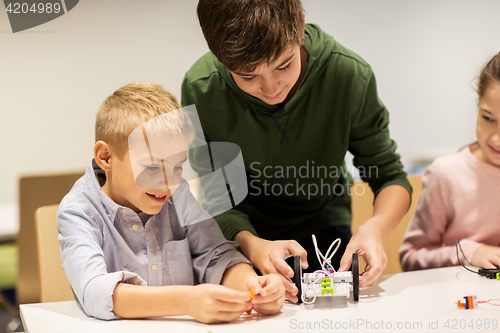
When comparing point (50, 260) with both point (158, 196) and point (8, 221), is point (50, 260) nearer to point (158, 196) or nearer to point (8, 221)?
point (158, 196)

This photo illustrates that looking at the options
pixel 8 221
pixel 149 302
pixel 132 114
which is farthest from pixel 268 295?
pixel 8 221

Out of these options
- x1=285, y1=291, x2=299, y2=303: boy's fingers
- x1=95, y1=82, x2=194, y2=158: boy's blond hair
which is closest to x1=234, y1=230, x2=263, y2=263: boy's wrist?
x1=285, y1=291, x2=299, y2=303: boy's fingers

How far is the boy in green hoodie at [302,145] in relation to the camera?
2.65ft

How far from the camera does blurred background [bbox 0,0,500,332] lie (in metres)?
1.02

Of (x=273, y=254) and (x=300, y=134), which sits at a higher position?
(x=300, y=134)

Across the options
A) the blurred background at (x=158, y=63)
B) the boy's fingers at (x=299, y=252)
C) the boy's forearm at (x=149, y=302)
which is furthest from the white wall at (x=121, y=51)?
the boy's fingers at (x=299, y=252)

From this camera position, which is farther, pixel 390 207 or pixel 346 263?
pixel 390 207

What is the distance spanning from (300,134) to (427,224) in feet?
1.42

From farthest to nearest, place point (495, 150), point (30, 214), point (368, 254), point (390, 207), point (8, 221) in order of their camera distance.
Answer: point (8, 221) < point (30, 214) < point (495, 150) < point (390, 207) < point (368, 254)

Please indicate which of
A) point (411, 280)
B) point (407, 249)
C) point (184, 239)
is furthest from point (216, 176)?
point (407, 249)

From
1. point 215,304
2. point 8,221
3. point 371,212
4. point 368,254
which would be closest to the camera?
point 215,304

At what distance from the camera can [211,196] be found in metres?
0.93

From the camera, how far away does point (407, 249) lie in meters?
1.10

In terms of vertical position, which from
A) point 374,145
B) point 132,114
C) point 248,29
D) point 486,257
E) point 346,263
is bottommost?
point 486,257
